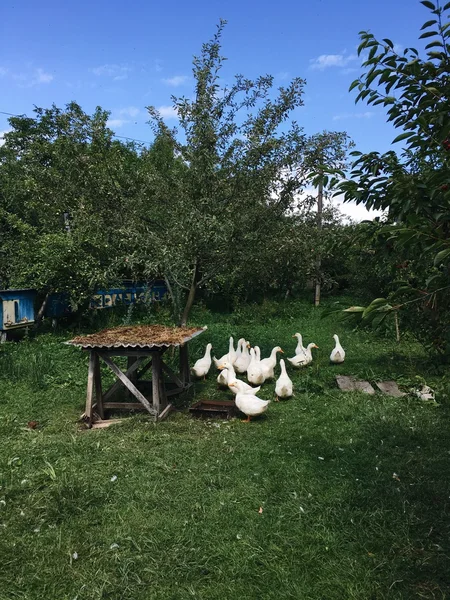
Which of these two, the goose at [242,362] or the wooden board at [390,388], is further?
the goose at [242,362]

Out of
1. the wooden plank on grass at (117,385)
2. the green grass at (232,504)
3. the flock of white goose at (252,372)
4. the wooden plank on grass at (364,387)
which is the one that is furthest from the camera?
the wooden plank on grass at (364,387)

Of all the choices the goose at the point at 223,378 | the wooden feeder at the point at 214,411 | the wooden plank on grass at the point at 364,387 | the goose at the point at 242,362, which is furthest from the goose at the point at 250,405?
the goose at the point at 242,362

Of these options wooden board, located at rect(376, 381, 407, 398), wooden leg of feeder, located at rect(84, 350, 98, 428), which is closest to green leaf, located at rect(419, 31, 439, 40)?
wooden leg of feeder, located at rect(84, 350, 98, 428)

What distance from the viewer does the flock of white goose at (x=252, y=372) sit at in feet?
21.4

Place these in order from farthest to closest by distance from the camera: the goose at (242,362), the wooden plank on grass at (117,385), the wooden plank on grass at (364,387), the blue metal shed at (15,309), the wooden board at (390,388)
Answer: the blue metal shed at (15,309)
the goose at (242,362)
the wooden plank on grass at (364,387)
the wooden board at (390,388)
the wooden plank on grass at (117,385)

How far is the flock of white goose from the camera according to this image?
6.53 meters

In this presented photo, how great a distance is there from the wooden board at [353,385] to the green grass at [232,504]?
20.9 inches

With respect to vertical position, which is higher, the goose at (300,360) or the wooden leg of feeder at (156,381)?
the wooden leg of feeder at (156,381)

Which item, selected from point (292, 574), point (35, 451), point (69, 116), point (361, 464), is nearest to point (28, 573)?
point (292, 574)

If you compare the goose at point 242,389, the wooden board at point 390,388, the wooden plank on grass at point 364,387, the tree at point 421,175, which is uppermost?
the tree at point 421,175

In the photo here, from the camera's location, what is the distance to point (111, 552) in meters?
3.39

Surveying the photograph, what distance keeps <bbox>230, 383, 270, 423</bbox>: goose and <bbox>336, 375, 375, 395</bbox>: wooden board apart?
2.14m

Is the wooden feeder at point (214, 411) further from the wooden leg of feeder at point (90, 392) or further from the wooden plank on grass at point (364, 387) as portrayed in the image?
the wooden plank on grass at point (364, 387)

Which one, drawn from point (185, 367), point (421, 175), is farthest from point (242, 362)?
point (421, 175)
